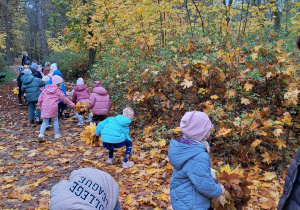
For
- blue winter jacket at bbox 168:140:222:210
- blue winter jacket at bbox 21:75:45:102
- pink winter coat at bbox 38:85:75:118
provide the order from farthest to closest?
blue winter jacket at bbox 21:75:45:102
pink winter coat at bbox 38:85:75:118
blue winter jacket at bbox 168:140:222:210

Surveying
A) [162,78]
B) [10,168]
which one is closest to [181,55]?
[162,78]

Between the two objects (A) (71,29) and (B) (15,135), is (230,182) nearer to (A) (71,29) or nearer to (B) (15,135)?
(B) (15,135)

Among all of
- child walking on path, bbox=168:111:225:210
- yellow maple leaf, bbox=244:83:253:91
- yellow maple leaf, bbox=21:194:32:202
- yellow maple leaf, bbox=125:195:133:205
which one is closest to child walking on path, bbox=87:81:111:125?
yellow maple leaf, bbox=21:194:32:202

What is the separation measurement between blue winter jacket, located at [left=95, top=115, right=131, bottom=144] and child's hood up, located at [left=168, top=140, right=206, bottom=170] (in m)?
2.46

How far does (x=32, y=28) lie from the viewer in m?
46.3

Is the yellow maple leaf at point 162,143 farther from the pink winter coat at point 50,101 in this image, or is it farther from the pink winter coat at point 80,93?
the pink winter coat at point 80,93

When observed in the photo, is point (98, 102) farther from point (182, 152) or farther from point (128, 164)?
point (182, 152)

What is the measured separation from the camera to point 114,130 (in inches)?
193

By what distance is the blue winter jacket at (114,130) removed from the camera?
488cm

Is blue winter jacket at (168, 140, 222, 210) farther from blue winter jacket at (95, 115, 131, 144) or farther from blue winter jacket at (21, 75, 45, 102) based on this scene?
blue winter jacket at (21, 75, 45, 102)

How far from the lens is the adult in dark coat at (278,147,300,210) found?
1.79 metres

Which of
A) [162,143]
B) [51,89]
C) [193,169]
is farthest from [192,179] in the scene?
[51,89]

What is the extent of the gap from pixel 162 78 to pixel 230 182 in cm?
431

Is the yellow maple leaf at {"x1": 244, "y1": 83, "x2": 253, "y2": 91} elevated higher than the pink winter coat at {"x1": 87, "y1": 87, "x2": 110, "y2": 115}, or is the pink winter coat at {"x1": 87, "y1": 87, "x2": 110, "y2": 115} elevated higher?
the yellow maple leaf at {"x1": 244, "y1": 83, "x2": 253, "y2": 91}
